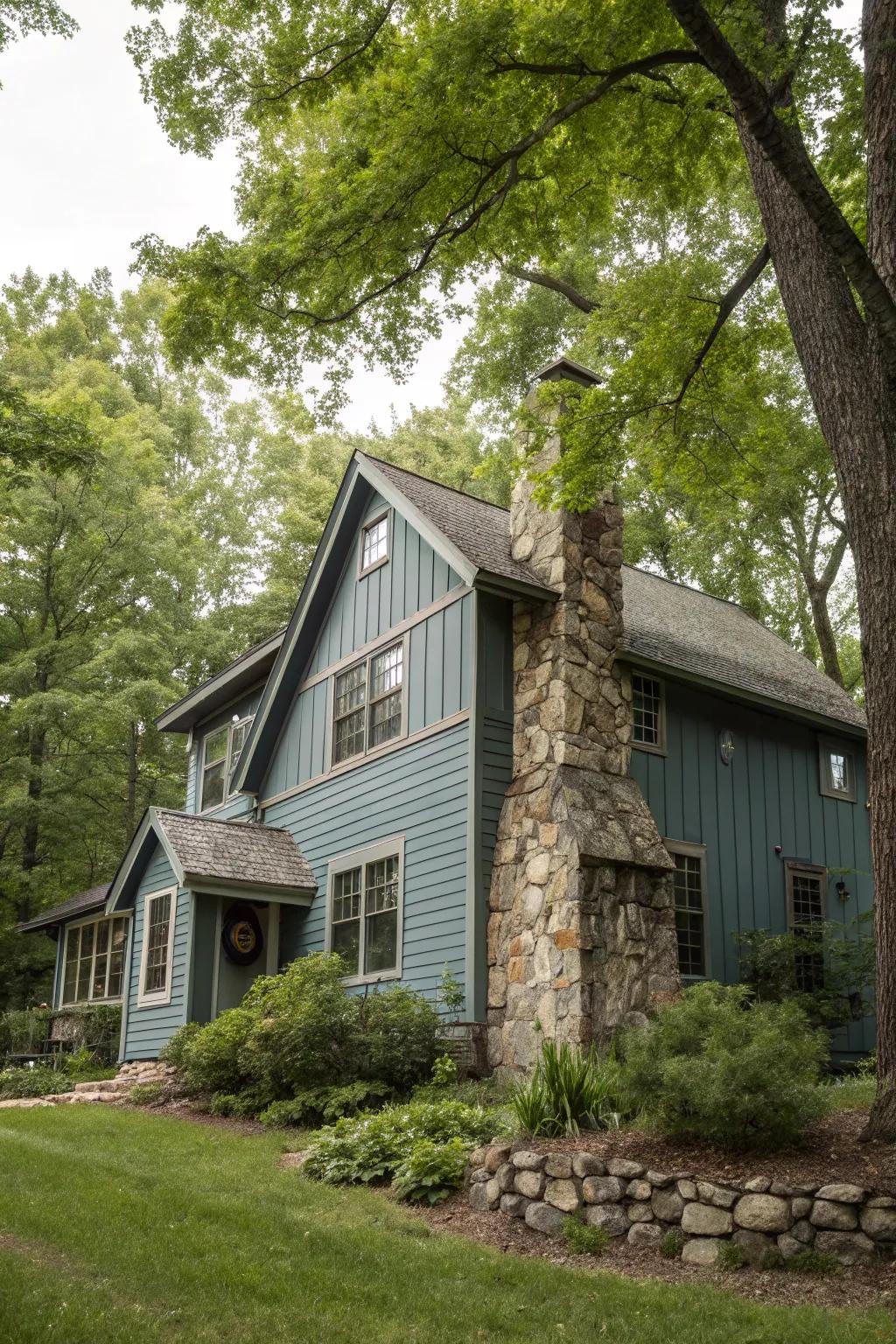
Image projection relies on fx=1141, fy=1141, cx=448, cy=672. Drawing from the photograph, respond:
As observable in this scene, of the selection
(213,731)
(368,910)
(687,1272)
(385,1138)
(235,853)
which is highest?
(213,731)

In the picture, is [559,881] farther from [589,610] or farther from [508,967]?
[589,610]

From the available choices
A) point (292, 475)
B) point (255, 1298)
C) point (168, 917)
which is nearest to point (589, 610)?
point (168, 917)

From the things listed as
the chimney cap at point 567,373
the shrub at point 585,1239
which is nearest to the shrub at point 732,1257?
the shrub at point 585,1239

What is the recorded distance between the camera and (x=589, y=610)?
1280 centimetres

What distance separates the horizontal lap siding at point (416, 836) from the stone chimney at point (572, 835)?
582mm

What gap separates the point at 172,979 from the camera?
14789mm

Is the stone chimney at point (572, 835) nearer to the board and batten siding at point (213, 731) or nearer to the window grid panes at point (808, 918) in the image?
the window grid panes at point (808, 918)

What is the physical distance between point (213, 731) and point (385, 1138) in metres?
12.0

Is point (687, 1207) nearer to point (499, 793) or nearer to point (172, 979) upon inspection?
point (499, 793)

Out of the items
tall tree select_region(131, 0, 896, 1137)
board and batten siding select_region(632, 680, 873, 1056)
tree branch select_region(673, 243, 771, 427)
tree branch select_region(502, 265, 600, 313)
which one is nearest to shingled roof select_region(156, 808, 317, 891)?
board and batten siding select_region(632, 680, 873, 1056)

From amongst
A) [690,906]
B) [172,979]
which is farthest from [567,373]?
[172,979]

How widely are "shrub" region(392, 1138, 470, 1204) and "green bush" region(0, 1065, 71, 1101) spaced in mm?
8430

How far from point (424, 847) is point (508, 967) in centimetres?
197

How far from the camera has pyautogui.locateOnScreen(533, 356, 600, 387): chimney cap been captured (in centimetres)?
1371
